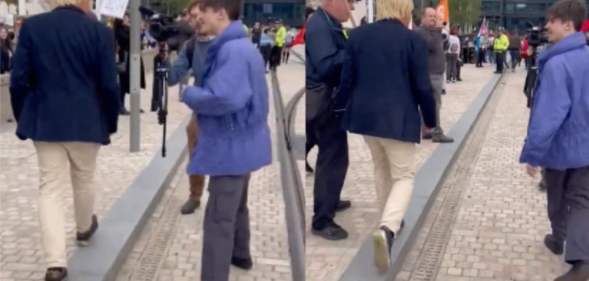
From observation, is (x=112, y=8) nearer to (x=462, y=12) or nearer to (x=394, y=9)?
(x=394, y=9)

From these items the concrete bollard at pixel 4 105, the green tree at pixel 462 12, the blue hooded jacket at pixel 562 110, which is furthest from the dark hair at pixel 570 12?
the green tree at pixel 462 12

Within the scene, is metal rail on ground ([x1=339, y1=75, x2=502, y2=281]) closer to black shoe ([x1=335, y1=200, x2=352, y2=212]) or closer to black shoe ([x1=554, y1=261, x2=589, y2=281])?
black shoe ([x1=335, y1=200, x2=352, y2=212])

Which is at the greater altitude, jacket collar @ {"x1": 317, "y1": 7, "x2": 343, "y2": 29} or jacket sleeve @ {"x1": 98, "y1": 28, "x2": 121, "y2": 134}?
jacket collar @ {"x1": 317, "y1": 7, "x2": 343, "y2": 29}

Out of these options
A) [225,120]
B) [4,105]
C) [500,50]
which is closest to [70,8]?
[225,120]

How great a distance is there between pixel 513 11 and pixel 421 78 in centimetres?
9534

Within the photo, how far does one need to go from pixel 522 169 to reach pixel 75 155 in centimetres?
571

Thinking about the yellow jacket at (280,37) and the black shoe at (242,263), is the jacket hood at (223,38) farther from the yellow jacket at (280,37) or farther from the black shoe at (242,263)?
the yellow jacket at (280,37)

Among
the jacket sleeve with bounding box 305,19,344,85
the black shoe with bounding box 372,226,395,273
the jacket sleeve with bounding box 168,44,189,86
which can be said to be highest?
the jacket sleeve with bounding box 305,19,344,85

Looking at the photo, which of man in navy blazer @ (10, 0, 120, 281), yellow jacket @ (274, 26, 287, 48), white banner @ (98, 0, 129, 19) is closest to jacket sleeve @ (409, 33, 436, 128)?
man in navy blazer @ (10, 0, 120, 281)

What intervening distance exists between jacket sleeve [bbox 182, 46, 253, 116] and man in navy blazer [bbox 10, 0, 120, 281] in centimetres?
92

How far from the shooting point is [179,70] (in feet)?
A: 18.8

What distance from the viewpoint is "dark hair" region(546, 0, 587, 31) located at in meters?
→ 5.40

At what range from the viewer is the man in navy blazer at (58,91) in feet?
16.4

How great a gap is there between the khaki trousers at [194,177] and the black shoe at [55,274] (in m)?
1.77
